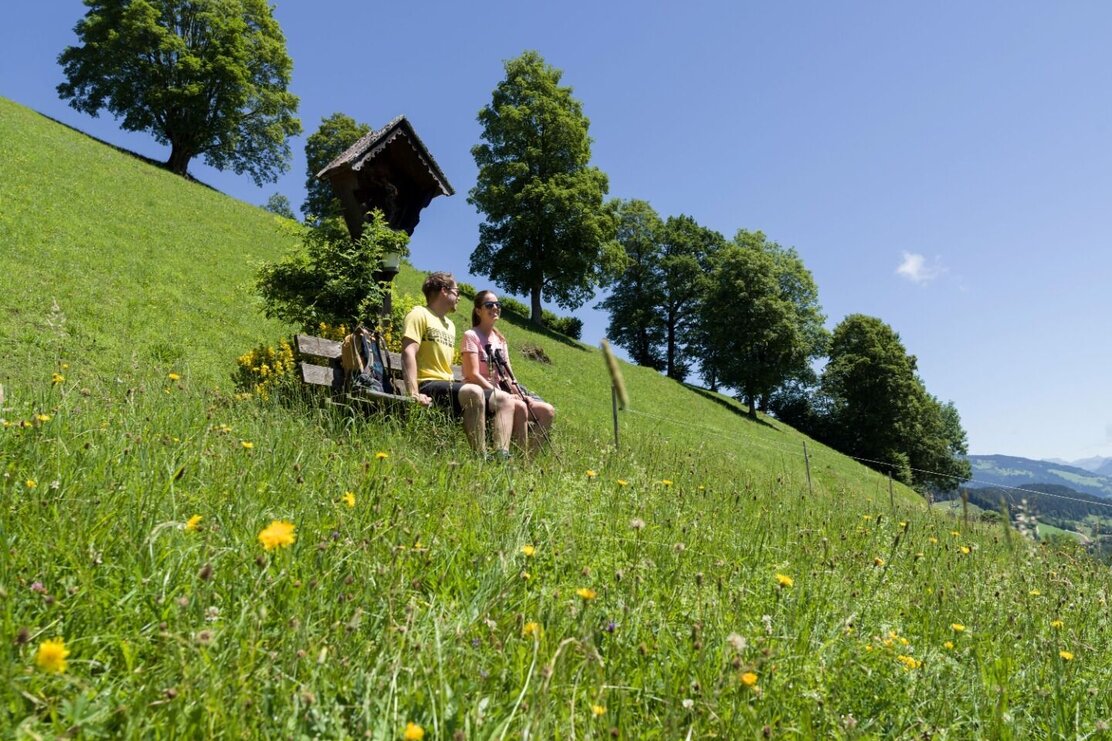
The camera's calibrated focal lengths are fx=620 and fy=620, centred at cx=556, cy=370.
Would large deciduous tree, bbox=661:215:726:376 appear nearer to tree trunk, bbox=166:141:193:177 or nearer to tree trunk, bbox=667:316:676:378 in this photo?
tree trunk, bbox=667:316:676:378

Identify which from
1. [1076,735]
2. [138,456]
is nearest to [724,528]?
[1076,735]

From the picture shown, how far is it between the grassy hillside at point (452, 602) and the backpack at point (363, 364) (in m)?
0.42

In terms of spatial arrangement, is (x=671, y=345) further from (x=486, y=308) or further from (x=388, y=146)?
(x=486, y=308)

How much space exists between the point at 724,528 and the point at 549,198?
29.7 m

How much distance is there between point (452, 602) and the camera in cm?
206

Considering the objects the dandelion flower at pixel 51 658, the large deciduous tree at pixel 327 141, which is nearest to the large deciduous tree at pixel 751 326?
the large deciduous tree at pixel 327 141

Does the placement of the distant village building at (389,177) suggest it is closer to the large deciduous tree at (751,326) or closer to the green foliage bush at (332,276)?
the green foliage bush at (332,276)

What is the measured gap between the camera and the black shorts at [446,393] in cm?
532

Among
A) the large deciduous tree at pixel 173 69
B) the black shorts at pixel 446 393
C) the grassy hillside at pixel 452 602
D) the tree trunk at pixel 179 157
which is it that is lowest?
the grassy hillside at pixel 452 602

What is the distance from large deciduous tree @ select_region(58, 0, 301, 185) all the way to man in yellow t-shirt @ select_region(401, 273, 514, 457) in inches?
1324

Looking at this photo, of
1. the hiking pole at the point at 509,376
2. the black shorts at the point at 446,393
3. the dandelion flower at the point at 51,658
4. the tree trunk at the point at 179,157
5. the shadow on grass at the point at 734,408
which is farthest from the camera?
the tree trunk at the point at 179,157

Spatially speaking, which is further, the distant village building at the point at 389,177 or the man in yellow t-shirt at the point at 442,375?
the distant village building at the point at 389,177

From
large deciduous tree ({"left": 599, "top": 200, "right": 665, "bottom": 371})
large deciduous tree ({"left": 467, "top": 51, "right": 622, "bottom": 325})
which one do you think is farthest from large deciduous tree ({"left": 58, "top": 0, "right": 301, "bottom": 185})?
large deciduous tree ({"left": 599, "top": 200, "right": 665, "bottom": 371})

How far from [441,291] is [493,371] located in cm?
89
